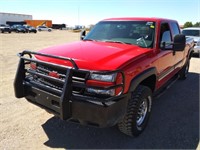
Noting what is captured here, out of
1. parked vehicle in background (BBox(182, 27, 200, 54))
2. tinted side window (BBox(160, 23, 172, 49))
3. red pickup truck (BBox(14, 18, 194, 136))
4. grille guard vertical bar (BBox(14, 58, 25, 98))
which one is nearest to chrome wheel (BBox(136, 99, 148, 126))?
red pickup truck (BBox(14, 18, 194, 136))

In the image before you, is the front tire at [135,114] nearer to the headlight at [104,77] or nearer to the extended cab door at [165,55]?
the headlight at [104,77]

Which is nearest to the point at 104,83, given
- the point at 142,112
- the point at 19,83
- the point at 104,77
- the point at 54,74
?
the point at 104,77

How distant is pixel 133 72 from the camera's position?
3203 mm

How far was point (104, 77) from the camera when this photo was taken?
2934 millimetres

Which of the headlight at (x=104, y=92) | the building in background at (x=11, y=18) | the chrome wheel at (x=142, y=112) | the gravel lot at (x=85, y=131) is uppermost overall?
the building in background at (x=11, y=18)

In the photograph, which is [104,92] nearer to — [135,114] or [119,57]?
[119,57]

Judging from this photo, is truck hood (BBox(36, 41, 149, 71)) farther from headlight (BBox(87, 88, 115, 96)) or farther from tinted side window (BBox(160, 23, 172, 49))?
tinted side window (BBox(160, 23, 172, 49))

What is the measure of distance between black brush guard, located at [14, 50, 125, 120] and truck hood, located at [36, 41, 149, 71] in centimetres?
16

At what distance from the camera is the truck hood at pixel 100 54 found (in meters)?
3.05

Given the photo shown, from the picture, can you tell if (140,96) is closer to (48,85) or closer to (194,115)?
(48,85)

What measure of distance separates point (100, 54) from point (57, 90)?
84 cm

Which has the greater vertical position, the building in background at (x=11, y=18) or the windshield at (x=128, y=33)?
the building in background at (x=11, y=18)

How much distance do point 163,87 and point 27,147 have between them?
119 inches

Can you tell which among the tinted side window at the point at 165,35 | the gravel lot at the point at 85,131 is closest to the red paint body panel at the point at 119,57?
the tinted side window at the point at 165,35
